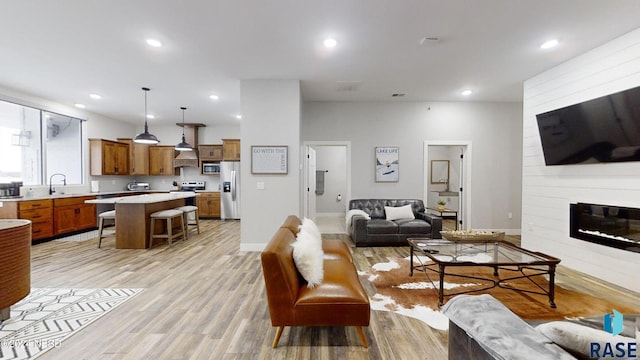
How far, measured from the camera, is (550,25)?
2.88m

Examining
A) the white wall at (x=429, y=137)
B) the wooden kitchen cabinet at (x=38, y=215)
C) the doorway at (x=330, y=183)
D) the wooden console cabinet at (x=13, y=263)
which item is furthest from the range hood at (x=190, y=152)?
the wooden console cabinet at (x=13, y=263)

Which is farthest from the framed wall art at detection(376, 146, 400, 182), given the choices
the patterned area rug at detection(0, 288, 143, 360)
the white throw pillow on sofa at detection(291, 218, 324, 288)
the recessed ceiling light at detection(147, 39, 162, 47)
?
the patterned area rug at detection(0, 288, 143, 360)

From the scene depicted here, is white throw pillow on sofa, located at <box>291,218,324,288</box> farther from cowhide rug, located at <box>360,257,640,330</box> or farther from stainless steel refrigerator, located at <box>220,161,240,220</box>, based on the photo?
stainless steel refrigerator, located at <box>220,161,240,220</box>

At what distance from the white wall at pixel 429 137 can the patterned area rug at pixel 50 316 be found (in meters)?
Result: 4.31

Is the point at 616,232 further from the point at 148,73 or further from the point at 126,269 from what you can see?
the point at 148,73

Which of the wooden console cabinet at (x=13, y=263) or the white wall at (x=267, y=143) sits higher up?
the white wall at (x=267, y=143)

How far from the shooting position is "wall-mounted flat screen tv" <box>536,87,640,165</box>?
9.50 ft

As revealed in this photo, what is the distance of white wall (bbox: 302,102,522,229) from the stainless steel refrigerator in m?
2.95

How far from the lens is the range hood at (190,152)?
7859 mm

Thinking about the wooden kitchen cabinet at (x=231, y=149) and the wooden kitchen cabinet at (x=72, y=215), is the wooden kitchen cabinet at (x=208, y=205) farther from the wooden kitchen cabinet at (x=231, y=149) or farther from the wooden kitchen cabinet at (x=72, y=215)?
the wooden kitchen cabinet at (x=72, y=215)

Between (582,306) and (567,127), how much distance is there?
232 cm

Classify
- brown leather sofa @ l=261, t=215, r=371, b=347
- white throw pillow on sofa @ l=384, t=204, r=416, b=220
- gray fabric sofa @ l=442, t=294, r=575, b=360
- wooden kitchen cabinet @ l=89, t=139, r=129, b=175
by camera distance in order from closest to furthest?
gray fabric sofa @ l=442, t=294, r=575, b=360, brown leather sofa @ l=261, t=215, r=371, b=347, white throw pillow on sofa @ l=384, t=204, r=416, b=220, wooden kitchen cabinet @ l=89, t=139, r=129, b=175

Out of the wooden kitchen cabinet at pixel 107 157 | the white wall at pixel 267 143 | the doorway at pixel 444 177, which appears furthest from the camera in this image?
the doorway at pixel 444 177

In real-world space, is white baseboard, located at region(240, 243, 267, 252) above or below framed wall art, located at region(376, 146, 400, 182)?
below
